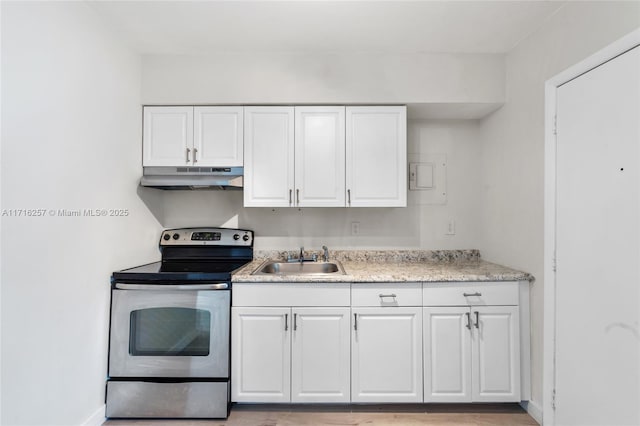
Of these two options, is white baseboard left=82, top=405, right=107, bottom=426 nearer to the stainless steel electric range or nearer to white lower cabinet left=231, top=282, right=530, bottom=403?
the stainless steel electric range

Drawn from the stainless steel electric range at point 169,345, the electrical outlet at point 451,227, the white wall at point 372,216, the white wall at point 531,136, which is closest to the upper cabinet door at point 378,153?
the white wall at point 372,216

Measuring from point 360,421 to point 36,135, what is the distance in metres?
2.34

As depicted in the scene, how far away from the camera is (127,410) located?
5.73 feet

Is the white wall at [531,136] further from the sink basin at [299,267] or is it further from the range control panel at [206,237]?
the range control panel at [206,237]

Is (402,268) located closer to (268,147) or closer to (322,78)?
(268,147)

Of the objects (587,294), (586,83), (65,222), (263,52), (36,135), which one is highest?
(263,52)

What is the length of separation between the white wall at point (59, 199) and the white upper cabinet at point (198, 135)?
0.23 m

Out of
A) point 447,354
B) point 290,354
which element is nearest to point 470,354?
point 447,354

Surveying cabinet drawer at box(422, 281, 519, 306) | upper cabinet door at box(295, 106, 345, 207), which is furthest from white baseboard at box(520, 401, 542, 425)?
upper cabinet door at box(295, 106, 345, 207)

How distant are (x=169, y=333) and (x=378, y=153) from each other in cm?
189

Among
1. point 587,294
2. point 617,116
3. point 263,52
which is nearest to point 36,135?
point 263,52

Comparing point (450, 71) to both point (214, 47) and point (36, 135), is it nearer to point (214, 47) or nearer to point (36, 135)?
point (214, 47)

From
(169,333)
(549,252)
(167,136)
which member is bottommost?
(169,333)

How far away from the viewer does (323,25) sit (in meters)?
1.77
